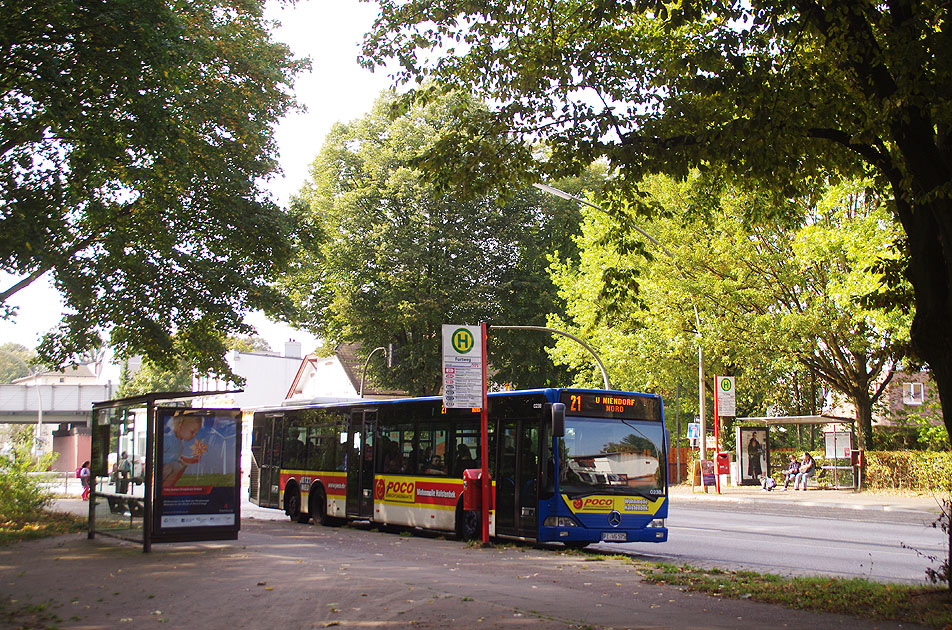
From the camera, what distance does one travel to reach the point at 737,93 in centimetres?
1056

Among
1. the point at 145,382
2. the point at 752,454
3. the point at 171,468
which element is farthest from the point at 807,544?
the point at 145,382

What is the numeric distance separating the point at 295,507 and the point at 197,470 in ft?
26.5

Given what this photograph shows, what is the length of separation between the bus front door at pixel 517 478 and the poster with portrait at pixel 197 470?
440cm

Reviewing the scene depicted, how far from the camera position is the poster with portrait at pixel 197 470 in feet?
47.8

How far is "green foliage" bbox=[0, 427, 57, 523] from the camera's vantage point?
20250mm

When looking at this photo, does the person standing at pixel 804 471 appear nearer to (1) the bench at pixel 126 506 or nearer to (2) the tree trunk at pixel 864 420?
(2) the tree trunk at pixel 864 420

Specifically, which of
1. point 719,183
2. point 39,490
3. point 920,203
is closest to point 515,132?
point 719,183

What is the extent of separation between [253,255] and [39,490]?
313 inches

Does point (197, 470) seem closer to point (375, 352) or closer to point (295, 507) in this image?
point (295, 507)

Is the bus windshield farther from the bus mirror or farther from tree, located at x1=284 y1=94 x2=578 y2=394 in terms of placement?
tree, located at x1=284 y1=94 x2=578 y2=394

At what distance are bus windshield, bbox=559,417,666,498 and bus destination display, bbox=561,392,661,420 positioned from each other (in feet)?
0.43

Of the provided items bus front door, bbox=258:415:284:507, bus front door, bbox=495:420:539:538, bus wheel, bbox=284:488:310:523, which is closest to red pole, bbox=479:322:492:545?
bus front door, bbox=495:420:539:538

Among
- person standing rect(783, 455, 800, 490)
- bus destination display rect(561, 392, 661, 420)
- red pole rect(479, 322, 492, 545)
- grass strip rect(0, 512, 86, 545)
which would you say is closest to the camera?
bus destination display rect(561, 392, 661, 420)

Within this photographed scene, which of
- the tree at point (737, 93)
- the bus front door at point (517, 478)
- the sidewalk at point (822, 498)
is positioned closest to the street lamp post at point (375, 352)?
Result: the sidewalk at point (822, 498)
